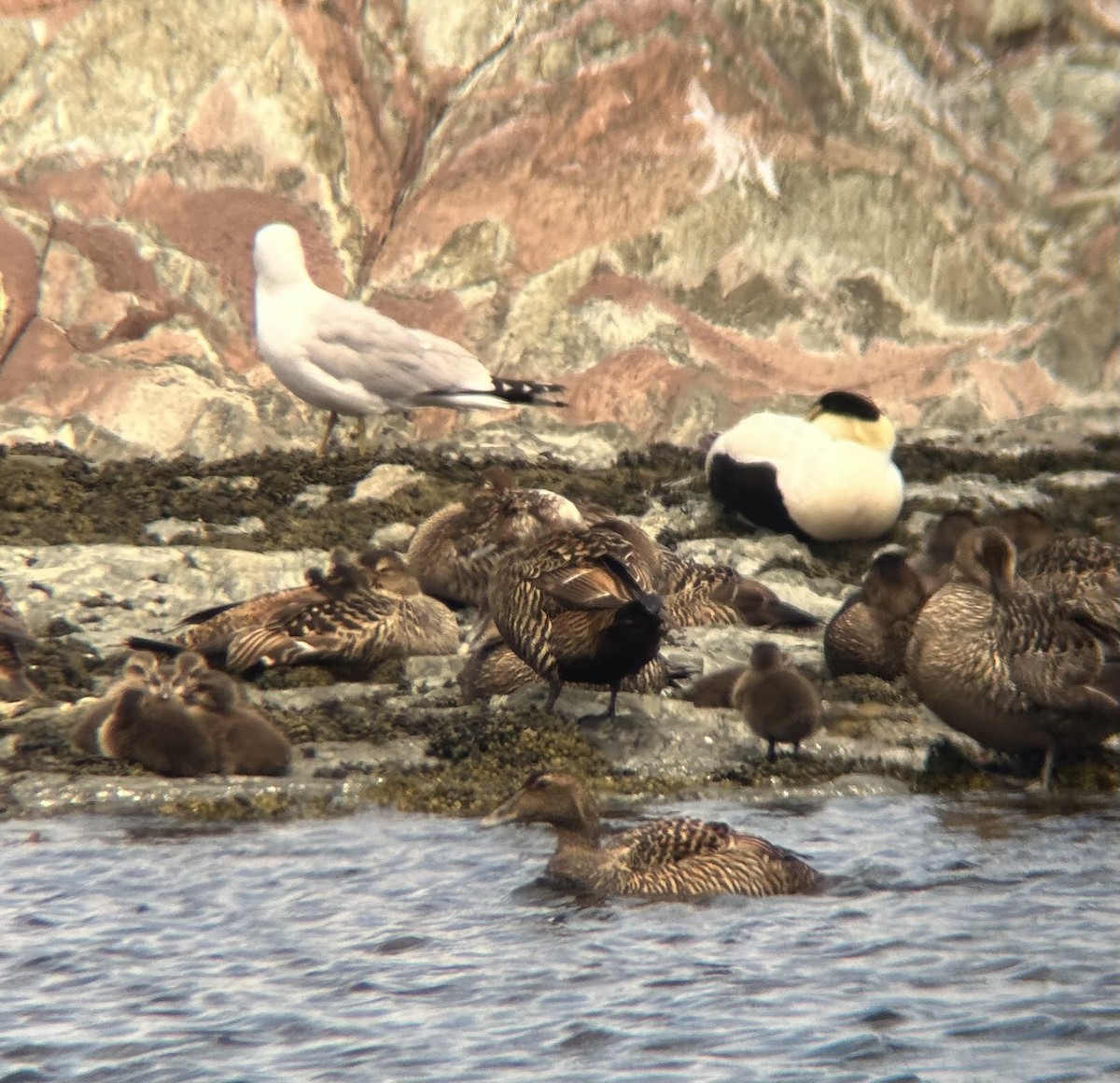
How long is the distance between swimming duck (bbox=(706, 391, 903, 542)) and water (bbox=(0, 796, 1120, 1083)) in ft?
14.9

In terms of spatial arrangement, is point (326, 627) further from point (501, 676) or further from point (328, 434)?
point (328, 434)

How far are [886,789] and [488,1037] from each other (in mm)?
3332

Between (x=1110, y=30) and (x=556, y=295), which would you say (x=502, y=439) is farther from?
(x=1110, y=30)

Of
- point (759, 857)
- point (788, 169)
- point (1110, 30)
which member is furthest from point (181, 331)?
point (759, 857)

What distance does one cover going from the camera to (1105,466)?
13492mm

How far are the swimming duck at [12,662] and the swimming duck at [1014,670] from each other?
337 centimetres

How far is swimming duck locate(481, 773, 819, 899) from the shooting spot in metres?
6.40

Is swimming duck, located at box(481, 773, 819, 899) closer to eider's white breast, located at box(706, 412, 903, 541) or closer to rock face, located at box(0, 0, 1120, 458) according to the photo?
eider's white breast, located at box(706, 412, 903, 541)

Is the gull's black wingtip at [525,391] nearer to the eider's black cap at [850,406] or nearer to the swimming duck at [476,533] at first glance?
the eider's black cap at [850,406]

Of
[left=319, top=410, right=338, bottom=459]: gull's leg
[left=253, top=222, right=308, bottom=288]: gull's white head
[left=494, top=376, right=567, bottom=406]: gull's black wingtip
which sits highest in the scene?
[left=253, top=222, right=308, bottom=288]: gull's white head

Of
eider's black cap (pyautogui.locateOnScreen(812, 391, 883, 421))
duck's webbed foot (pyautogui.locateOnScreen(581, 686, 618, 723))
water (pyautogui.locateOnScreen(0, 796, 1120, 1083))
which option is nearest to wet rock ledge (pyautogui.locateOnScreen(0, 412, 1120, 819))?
duck's webbed foot (pyautogui.locateOnScreen(581, 686, 618, 723))

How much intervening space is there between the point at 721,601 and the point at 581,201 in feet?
16.7

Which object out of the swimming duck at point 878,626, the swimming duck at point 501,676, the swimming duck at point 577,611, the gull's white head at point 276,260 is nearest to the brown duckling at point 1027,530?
the swimming duck at point 878,626

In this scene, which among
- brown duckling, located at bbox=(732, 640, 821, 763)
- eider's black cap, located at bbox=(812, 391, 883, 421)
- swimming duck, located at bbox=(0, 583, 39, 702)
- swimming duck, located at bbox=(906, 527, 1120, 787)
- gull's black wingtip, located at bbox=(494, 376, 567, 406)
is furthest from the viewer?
gull's black wingtip, located at bbox=(494, 376, 567, 406)
